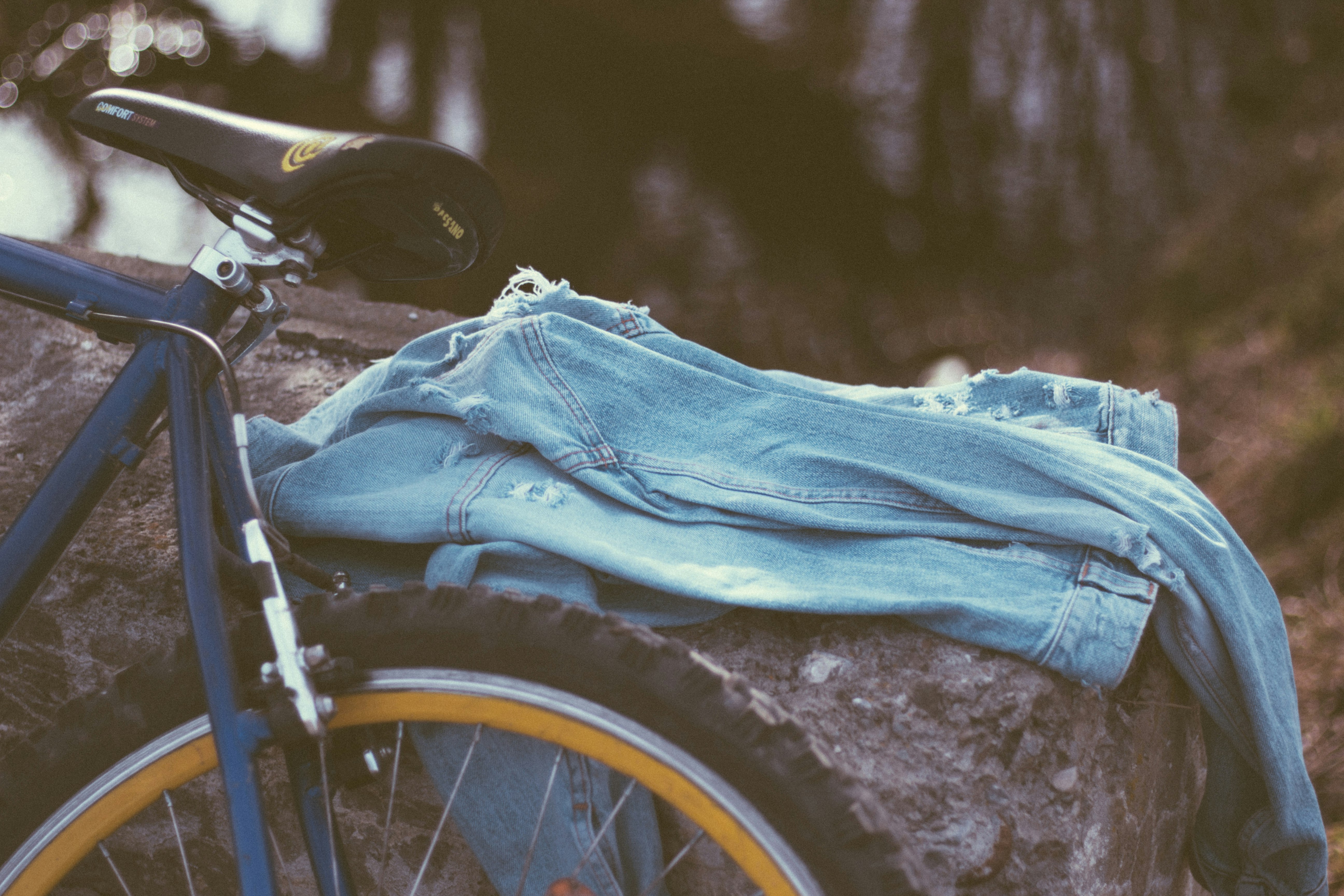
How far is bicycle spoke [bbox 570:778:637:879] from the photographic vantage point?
30.7 inches

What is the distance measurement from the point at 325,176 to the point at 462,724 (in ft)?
1.68

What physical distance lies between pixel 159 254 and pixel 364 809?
3100mm

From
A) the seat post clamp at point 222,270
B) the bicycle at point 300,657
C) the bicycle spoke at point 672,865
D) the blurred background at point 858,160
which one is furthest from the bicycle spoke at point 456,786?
the blurred background at point 858,160

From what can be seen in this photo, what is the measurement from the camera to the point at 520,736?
887mm

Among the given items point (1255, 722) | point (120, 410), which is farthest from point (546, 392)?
point (1255, 722)

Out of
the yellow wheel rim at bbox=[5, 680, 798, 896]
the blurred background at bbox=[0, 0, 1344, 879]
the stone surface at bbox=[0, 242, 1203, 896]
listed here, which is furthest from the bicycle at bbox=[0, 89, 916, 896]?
the blurred background at bbox=[0, 0, 1344, 879]

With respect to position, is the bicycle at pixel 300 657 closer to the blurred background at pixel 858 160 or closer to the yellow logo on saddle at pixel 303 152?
the yellow logo on saddle at pixel 303 152

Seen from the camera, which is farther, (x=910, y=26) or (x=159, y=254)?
(x=910, y=26)

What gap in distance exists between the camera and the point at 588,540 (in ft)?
3.23

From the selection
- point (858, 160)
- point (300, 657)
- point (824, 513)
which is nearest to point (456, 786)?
point (300, 657)

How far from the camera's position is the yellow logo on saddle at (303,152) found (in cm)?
79

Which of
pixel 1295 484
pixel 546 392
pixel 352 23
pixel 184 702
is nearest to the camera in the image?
pixel 184 702

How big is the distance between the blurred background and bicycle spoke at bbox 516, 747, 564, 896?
2.79 meters

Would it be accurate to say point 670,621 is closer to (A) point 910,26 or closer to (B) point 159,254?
(B) point 159,254
